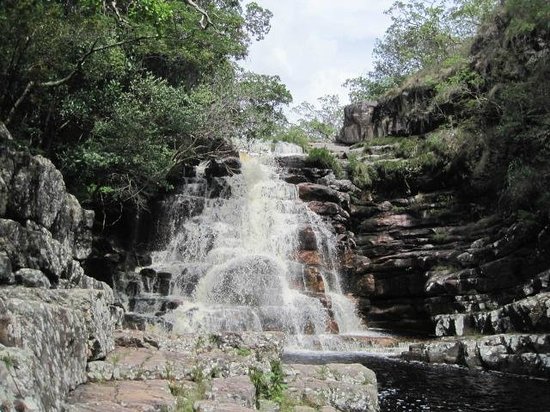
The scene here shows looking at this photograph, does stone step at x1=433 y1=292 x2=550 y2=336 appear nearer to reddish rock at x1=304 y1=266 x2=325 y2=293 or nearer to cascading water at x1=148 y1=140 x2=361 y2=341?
cascading water at x1=148 y1=140 x2=361 y2=341

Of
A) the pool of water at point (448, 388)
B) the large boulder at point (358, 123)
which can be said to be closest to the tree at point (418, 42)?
the large boulder at point (358, 123)

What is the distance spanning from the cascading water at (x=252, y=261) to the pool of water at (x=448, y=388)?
314 cm

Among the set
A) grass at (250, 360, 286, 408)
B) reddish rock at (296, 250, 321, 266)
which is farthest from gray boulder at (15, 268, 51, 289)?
→ reddish rock at (296, 250, 321, 266)

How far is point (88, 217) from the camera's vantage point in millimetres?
15148

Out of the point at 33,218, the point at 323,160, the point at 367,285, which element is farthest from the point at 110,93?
the point at 367,285

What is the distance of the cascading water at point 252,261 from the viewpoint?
16188mm

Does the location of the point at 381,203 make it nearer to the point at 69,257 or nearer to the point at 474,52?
the point at 474,52

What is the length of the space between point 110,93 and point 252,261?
830 centimetres

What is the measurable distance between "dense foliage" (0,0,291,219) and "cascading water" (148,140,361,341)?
262 cm

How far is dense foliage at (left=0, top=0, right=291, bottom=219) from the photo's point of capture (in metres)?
15.0

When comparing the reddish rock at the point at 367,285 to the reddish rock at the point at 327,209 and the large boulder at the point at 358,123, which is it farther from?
the large boulder at the point at 358,123

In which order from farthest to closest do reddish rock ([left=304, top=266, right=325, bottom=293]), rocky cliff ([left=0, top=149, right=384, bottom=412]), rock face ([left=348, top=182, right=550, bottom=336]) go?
1. reddish rock ([left=304, top=266, right=325, bottom=293])
2. rock face ([left=348, top=182, right=550, bottom=336])
3. rocky cliff ([left=0, top=149, right=384, bottom=412])

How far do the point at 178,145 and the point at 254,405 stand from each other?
54.6ft

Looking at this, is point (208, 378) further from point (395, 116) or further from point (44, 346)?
point (395, 116)
